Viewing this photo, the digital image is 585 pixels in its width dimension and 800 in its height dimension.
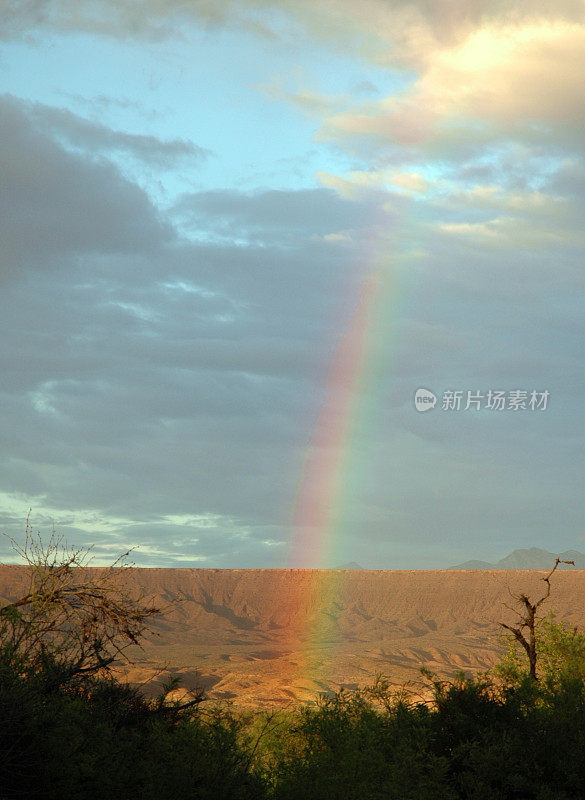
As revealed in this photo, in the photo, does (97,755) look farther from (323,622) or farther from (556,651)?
(323,622)

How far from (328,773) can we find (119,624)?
4.79m

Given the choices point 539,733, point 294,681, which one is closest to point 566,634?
point 539,733

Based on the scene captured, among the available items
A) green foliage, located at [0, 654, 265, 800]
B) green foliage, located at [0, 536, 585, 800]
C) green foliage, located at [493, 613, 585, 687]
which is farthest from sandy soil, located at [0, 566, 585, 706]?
green foliage, located at [0, 654, 265, 800]

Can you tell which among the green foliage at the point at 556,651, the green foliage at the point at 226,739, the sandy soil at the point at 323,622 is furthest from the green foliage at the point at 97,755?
the sandy soil at the point at 323,622

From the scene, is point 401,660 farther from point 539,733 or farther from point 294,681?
point 539,733

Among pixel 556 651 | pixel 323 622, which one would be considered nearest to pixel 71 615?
pixel 556 651

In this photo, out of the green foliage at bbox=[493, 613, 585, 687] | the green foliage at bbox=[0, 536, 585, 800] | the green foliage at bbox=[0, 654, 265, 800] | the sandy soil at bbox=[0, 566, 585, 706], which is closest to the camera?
the green foliage at bbox=[0, 654, 265, 800]

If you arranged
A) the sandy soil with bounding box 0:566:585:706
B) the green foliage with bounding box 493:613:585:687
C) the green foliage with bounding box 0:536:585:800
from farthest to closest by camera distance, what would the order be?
the sandy soil with bounding box 0:566:585:706
the green foliage with bounding box 493:613:585:687
the green foliage with bounding box 0:536:585:800

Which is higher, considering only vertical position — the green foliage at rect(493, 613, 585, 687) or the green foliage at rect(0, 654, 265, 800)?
the green foliage at rect(493, 613, 585, 687)

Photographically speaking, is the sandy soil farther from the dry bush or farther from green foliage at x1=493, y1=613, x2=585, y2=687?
the dry bush

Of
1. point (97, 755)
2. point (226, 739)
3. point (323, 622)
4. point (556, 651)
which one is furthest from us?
point (323, 622)

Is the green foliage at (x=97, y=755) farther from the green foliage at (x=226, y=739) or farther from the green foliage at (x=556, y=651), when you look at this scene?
the green foliage at (x=556, y=651)

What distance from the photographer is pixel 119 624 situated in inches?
578

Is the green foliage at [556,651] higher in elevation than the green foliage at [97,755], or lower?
higher
